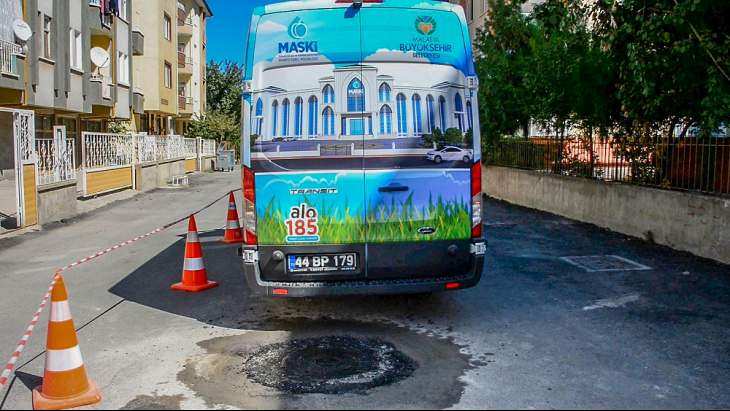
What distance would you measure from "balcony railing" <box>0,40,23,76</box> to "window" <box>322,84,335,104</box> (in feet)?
57.0

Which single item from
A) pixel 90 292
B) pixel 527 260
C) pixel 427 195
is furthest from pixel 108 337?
pixel 527 260

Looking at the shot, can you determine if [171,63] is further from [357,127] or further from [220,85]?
[357,127]

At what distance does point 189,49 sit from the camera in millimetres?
55156

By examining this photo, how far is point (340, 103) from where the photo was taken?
19.8 feet

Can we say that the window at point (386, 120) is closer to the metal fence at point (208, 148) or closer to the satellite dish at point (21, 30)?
the satellite dish at point (21, 30)

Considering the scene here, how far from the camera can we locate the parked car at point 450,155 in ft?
20.1

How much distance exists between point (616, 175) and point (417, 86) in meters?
8.52

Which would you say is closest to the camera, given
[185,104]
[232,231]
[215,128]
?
[232,231]

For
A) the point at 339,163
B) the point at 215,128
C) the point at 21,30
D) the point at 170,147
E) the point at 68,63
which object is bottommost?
the point at 339,163

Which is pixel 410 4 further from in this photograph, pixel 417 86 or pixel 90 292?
pixel 90 292

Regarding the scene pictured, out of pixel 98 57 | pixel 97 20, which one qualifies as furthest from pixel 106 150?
pixel 97 20

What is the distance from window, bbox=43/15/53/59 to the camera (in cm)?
2438

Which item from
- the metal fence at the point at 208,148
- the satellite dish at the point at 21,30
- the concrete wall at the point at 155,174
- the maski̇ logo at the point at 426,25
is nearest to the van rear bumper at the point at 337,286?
the maski̇ logo at the point at 426,25

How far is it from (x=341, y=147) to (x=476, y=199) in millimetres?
1326
